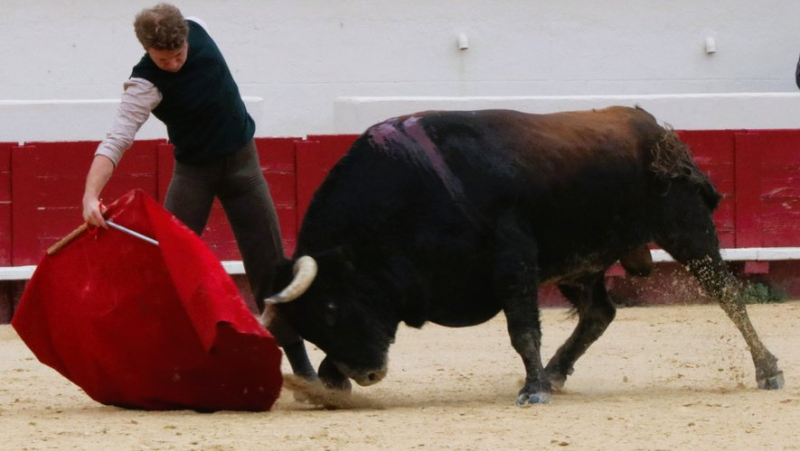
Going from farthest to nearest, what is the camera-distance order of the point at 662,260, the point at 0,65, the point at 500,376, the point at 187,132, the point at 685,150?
1. the point at 0,65
2. the point at 662,260
3. the point at 500,376
4. the point at 685,150
5. the point at 187,132

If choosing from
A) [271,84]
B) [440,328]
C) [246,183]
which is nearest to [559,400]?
→ [246,183]

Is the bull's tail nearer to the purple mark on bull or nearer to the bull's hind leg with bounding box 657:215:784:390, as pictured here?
the bull's hind leg with bounding box 657:215:784:390

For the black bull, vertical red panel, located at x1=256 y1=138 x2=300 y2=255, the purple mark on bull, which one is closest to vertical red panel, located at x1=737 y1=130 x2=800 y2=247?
vertical red panel, located at x1=256 y1=138 x2=300 y2=255

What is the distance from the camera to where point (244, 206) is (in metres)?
5.06

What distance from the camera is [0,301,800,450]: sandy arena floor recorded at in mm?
4129

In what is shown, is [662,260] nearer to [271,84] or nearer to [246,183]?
[271,84]

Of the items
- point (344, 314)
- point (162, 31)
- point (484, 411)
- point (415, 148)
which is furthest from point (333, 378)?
point (162, 31)

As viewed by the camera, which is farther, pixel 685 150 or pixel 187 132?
pixel 685 150

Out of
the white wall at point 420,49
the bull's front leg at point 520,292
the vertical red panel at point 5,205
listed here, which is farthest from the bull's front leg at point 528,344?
the white wall at point 420,49

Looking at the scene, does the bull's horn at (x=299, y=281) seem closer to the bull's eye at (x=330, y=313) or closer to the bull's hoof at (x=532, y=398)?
the bull's eye at (x=330, y=313)

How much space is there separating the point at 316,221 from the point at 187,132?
0.51 meters

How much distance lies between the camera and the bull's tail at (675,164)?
5.42 m

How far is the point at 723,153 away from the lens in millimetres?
8945

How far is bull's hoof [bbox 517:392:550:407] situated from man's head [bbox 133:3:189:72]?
1.53 meters
